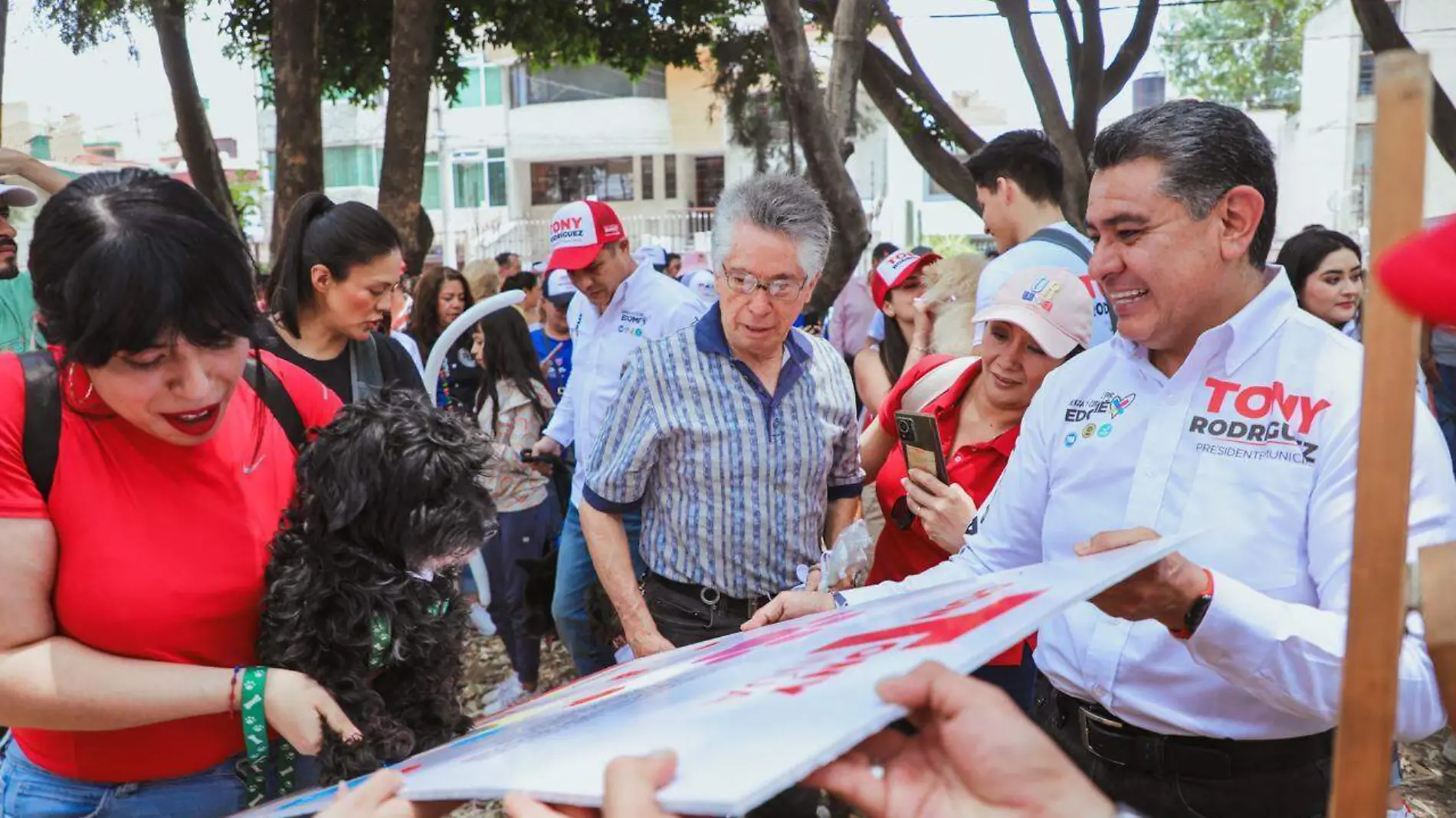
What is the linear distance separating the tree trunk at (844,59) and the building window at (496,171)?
3293 cm

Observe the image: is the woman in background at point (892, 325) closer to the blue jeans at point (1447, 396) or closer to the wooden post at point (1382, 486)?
the blue jeans at point (1447, 396)

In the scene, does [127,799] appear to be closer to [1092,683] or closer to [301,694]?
[301,694]

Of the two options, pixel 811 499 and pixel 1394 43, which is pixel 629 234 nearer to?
pixel 1394 43

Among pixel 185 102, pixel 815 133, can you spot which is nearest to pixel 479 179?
pixel 185 102

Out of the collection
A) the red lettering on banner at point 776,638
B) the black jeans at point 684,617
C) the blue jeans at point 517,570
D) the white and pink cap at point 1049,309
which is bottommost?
the blue jeans at point 517,570

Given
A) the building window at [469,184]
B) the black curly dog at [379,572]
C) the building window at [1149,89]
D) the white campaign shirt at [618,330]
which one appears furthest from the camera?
the building window at [1149,89]

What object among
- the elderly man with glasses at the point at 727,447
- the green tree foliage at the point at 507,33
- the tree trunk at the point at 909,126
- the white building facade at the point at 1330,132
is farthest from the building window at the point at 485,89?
the elderly man with glasses at the point at 727,447

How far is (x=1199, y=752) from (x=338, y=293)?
2496mm

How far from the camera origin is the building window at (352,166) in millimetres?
43125

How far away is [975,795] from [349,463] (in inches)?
52.4

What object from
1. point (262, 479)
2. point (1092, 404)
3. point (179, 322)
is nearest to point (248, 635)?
point (262, 479)

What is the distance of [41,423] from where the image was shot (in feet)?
5.76

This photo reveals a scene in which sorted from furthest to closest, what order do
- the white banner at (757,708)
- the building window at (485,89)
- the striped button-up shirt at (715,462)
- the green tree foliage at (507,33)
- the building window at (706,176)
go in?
1. the building window at (485,89)
2. the building window at (706,176)
3. the green tree foliage at (507,33)
4. the striped button-up shirt at (715,462)
5. the white banner at (757,708)

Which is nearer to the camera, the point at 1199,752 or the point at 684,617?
the point at 1199,752
